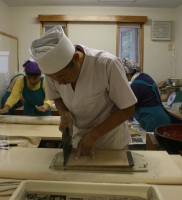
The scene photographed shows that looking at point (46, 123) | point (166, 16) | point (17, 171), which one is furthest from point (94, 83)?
point (166, 16)

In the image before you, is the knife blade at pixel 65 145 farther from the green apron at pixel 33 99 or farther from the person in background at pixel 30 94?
the green apron at pixel 33 99

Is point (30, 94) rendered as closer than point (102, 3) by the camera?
Yes

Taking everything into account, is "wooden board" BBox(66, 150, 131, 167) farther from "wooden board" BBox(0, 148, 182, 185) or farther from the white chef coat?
the white chef coat

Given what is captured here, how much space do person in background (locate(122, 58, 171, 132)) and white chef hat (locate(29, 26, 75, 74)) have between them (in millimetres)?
1278

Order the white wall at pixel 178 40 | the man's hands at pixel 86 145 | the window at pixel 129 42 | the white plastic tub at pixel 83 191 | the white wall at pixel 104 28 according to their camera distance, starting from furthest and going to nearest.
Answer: the window at pixel 129 42 < the white wall at pixel 104 28 < the white wall at pixel 178 40 < the man's hands at pixel 86 145 < the white plastic tub at pixel 83 191

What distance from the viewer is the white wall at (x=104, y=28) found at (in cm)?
370

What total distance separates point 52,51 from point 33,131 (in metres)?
1.10

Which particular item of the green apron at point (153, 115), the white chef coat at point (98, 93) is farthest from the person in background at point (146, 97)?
the white chef coat at point (98, 93)

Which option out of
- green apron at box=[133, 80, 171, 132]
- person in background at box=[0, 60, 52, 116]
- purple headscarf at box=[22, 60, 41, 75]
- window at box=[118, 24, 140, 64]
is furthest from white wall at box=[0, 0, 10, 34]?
green apron at box=[133, 80, 171, 132]

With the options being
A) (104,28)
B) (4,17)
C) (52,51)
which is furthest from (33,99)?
(104,28)

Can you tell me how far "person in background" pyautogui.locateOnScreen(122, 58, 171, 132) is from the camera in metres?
2.11

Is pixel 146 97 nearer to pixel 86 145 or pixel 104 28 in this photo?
pixel 86 145

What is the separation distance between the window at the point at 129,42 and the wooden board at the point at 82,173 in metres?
3.05

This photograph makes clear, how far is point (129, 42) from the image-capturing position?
3.89m
